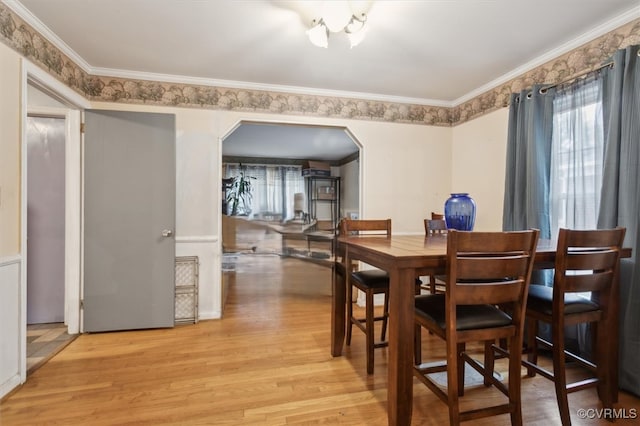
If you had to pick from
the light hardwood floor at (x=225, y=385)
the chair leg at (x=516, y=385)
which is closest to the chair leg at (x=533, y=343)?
the light hardwood floor at (x=225, y=385)

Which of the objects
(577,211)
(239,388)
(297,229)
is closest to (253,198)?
(297,229)

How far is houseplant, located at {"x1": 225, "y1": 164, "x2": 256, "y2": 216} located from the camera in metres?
6.22

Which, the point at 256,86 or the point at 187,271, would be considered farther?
the point at 256,86

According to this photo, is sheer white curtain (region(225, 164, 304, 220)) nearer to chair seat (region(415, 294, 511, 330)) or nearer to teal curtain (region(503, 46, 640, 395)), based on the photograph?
teal curtain (region(503, 46, 640, 395))

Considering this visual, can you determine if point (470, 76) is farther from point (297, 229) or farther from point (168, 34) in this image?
point (297, 229)

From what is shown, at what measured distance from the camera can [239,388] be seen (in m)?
1.90

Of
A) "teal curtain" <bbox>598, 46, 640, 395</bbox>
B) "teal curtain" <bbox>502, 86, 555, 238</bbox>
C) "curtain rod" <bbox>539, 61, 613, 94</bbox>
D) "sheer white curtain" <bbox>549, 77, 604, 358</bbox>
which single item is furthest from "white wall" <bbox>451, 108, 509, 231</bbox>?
"teal curtain" <bbox>598, 46, 640, 395</bbox>

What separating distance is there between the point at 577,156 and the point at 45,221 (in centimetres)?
467

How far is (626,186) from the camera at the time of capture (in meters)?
1.91

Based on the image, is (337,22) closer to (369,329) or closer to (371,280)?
(371,280)

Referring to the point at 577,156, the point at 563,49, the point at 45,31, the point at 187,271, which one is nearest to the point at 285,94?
the point at 45,31

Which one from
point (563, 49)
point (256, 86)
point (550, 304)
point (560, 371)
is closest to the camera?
point (560, 371)

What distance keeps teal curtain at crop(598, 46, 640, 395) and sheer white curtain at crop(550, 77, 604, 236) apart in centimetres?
17

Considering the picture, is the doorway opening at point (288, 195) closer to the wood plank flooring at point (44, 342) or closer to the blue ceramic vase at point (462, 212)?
the wood plank flooring at point (44, 342)
